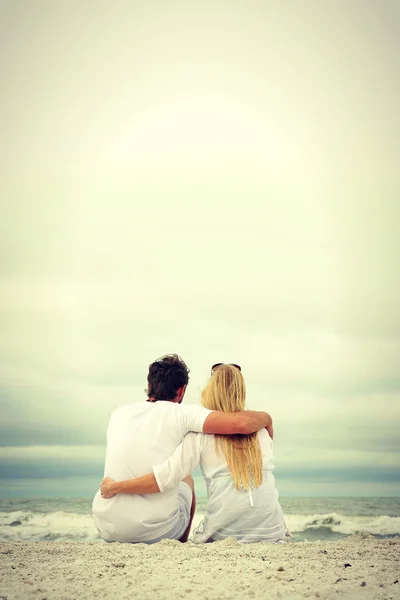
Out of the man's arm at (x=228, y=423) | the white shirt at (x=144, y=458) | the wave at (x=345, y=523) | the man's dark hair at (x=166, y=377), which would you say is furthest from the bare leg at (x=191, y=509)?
the wave at (x=345, y=523)

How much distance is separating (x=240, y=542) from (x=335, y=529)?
850cm

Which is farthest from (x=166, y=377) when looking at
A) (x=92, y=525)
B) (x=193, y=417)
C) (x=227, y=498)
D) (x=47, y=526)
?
(x=47, y=526)

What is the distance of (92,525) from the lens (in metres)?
11.0

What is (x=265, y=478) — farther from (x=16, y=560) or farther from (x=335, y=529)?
(x=335, y=529)

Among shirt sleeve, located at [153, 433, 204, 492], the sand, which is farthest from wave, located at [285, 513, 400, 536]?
shirt sleeve, located at [153, 433, 204, 492]

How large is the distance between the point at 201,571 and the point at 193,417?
0.93m

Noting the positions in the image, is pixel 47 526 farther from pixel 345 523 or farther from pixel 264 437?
pixel 264 437

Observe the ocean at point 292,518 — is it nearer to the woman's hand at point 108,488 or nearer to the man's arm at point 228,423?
the woman's hand at point 108,488

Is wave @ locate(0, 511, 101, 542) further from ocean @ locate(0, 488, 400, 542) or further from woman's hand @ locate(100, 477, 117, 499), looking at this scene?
woman's hand @ locate(100, 477, 117, 499)

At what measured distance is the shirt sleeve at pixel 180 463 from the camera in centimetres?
369

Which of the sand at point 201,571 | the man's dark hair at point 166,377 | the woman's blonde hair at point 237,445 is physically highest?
the man's dark hair at point 166,377

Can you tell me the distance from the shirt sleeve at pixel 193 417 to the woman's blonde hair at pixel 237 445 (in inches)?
6.0

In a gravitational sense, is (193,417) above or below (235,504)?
above

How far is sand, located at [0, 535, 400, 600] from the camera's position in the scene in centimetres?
273
